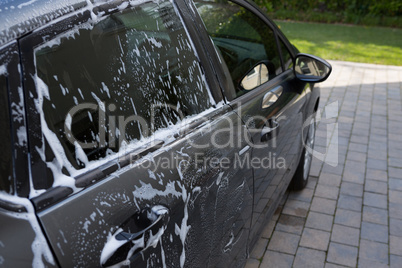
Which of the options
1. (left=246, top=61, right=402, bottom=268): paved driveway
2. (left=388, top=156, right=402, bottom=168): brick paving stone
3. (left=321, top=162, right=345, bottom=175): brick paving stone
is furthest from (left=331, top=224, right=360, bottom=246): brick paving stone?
(left=388, top=156, right=402, bottom=168): brick paving stone

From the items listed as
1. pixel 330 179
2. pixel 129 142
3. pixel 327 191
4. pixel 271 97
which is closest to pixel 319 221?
pixel 327 191

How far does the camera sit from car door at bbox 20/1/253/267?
1.10 meters

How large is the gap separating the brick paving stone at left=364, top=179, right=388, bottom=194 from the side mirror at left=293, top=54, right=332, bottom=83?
1.40m

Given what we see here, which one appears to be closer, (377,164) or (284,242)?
(284,242)

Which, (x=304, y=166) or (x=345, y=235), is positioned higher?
(x=304, y=166)

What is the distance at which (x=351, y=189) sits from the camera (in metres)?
3.66

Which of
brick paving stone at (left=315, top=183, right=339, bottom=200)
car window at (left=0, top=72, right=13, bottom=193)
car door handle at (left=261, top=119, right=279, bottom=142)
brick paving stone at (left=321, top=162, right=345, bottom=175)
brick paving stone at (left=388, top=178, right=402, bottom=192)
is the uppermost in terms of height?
car window at (left=0, top=72, right=13, bottom=193)

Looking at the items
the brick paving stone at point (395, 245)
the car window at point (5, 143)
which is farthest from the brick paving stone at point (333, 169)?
the car window at point (5, 143)

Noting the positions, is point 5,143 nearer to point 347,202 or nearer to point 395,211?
point 347,202

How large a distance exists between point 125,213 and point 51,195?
235 mm

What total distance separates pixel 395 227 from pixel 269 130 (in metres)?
→ 1.62

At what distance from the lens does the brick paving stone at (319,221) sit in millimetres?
3143

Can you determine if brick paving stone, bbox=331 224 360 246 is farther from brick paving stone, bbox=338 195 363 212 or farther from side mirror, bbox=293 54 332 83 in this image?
side mirror, bbox=293 54 332 83

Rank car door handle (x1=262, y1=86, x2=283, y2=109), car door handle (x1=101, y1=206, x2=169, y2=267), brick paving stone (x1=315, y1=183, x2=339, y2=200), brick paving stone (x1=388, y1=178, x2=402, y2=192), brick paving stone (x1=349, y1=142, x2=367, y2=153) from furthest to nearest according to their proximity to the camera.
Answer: brick paving stone (x1=349, y1=142, x2=367, y2=153), brick paving stone (x1=388, y1=178, x2=402, y2=192), brick paving stone (x1=315, y1=183, x2=339, y2=200), car door handle (x1=262, y1=86, x2=283, y2=109), car door handle (x1=101, y1=206, x2=169, y2=267)
